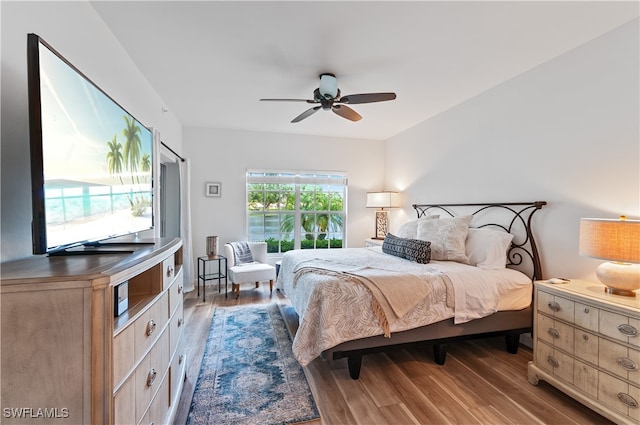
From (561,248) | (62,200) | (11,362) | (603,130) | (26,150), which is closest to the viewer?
(11,362)

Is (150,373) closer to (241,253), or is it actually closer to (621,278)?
(621,278)

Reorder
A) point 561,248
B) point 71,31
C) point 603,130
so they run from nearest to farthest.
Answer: point 71,31 → point 603,130 → point 561,248

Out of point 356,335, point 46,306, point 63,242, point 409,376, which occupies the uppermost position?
point 63,242

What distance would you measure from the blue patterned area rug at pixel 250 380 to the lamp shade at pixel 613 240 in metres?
2.07

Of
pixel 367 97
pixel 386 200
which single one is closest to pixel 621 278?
pixel 367 97

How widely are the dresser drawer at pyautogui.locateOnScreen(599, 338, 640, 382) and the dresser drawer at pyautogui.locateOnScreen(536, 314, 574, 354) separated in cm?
18

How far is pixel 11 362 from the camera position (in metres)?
0.78

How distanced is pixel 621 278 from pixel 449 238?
129 centimetres

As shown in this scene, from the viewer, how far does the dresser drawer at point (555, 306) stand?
1854 millimetres

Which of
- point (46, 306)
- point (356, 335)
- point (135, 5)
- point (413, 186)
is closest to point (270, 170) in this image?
point (413, 186)

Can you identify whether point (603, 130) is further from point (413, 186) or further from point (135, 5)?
point (135, 5)

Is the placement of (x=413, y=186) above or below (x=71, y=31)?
below

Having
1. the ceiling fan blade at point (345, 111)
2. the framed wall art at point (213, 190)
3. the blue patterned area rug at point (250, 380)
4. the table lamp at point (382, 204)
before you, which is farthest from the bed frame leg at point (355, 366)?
the framed wall art at point (213, 190)

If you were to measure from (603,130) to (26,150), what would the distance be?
3607mm
